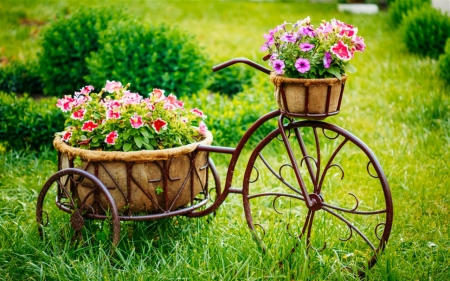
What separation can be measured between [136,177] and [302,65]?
3.33 feet

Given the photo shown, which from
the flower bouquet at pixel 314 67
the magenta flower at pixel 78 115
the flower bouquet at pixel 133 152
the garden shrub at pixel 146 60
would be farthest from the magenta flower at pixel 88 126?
the garden shrub at pixel 146 60

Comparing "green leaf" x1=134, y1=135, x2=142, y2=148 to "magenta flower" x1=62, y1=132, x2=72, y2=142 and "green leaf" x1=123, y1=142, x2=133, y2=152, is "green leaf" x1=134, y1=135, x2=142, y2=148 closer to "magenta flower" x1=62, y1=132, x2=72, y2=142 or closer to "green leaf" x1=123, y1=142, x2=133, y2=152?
"green leaf" x1=123, y1=142, x2=133, y2=152

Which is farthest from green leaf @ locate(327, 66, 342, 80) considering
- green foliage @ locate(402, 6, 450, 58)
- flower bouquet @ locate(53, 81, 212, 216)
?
green foliage @ locate(402, 6, 450, 58)

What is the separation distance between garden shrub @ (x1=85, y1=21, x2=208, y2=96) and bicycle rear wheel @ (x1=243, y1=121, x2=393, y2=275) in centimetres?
117

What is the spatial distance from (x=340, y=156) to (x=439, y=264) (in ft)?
5.83

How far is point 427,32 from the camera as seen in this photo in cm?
734

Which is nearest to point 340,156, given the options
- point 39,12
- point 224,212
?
point 224,212

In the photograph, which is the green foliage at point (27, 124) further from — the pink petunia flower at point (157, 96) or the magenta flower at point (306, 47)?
the magenta flower at point (306, 47)

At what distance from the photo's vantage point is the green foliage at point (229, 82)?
20.8 feet

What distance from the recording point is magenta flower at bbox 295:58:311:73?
2.49m

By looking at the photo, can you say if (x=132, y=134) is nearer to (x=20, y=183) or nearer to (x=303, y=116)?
(x=303, y=116)

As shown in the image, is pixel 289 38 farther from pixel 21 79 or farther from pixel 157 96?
pixel 21 79

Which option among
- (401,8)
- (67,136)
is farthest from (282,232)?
(401,8)

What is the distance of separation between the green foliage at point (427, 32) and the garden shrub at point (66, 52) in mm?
4291
